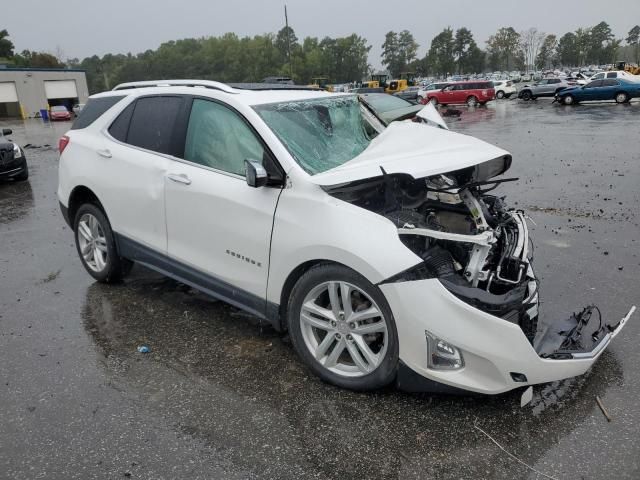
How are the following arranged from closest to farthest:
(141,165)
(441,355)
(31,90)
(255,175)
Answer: (441,355), (255,175), (141,165), (31,90)

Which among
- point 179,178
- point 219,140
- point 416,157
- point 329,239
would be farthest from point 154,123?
point 416,157

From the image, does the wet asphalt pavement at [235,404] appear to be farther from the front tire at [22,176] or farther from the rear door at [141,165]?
the front tire at [22,176]

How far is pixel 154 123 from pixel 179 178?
27.3 inches

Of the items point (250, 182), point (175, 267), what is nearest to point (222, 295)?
point (175, 267)

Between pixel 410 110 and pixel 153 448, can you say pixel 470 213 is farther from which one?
pixel 410 110

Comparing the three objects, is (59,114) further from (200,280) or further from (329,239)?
(329,239)

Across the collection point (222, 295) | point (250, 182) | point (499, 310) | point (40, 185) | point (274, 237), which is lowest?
point (40, 185)

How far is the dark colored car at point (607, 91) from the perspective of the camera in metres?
29.8

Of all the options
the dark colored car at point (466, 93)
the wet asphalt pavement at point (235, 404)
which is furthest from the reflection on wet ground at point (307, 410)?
the dark colored car at point (466, 93)

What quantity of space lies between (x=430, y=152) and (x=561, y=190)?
6.15 metres

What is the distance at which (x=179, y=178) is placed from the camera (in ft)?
12.8

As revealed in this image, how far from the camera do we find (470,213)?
368 centimetres

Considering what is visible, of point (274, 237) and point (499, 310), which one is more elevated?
point (274, 237)

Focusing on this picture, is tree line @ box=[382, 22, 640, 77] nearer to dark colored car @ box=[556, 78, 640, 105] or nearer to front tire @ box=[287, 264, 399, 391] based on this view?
dark colored car @ box=[556, 78, 640, 105]
